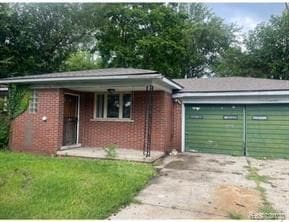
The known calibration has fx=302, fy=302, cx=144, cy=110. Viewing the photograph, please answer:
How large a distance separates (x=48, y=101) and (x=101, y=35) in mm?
16580

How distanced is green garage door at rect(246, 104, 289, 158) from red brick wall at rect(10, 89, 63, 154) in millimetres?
6750

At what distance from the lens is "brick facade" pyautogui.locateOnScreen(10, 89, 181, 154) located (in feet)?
33.6

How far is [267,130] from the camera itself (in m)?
10.8

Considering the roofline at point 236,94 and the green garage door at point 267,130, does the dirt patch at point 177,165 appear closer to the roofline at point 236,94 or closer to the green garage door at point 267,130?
the roofline at point 236,94

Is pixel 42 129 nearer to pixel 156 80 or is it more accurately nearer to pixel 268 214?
pixel 156 80

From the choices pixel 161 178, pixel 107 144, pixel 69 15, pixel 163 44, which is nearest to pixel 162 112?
pixel 107 144

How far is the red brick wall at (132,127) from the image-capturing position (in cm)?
1059

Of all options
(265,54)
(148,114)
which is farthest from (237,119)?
(265,54)

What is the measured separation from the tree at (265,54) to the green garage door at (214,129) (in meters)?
15.4

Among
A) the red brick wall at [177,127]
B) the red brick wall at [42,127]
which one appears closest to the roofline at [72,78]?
the red brick wall at [42,127]

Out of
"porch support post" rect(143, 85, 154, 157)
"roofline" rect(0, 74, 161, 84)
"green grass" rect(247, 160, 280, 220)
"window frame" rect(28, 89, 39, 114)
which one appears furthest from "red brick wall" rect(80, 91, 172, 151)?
"green grass" rect(247, 160, 280, 220)

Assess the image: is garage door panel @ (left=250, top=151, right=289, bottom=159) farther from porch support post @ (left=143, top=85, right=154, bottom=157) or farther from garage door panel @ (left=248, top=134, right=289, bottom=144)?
porch support post @ (left=143, top=85, right=154, bottom=157)

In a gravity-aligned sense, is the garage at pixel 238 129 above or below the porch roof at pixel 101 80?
below

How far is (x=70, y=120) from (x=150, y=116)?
321cm
